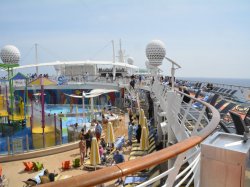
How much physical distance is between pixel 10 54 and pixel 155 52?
1079 cm

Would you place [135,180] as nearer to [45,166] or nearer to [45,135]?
[45,166]

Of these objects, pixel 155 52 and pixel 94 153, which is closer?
pixel 94 153

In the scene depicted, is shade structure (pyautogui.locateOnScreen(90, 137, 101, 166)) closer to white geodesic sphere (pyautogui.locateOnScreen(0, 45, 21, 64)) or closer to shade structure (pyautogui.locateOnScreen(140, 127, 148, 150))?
shade structure (pyautogui.locateOnScreen(140, 127, 148, 150))

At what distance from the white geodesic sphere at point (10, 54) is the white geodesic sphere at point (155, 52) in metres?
10.0

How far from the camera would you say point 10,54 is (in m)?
21.2

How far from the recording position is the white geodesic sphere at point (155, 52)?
1969cm

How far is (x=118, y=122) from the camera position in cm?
1504

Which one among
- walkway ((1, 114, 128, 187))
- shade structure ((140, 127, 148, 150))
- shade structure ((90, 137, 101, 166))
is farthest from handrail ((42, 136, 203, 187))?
shade structure ((140, 127, 148, 150))

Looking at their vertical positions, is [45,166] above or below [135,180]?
below

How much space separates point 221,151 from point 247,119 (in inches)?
112

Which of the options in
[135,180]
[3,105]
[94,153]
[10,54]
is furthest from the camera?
[10,54]

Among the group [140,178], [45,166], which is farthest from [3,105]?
[140,178]

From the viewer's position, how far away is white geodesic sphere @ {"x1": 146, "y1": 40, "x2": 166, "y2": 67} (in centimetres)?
1969

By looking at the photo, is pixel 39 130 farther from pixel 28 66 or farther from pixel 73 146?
pixel 28 66
